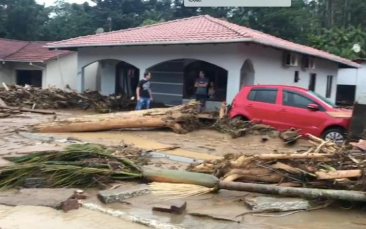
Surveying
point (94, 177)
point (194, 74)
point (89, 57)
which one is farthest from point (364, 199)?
point (89, 57)

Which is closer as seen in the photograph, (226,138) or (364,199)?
(364,199)

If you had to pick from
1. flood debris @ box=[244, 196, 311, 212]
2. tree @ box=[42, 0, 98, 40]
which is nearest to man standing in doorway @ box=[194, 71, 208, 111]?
flood debris @ box=[244, 196, 311, 212]

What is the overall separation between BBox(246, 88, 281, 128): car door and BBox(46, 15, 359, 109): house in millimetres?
2867

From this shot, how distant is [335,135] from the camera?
11.0 m

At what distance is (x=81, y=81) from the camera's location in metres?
22.2

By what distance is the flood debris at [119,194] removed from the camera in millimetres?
5926

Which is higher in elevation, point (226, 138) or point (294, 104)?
point (294, 104)

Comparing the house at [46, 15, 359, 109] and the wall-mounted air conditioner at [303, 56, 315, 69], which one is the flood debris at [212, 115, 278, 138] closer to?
the house at [46, 15, 359, 109]

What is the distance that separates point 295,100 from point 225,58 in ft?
16.4

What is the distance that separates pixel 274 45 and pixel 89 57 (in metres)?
9.68

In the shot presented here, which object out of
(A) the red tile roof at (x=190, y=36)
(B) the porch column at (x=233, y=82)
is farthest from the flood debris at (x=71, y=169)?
(B) the porch column at (x=233, y=82)

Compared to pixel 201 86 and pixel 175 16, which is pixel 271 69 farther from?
pixel 175 16

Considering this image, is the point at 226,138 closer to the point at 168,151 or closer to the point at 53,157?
the point at 168,151

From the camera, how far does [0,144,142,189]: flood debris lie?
6.54m
